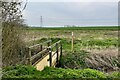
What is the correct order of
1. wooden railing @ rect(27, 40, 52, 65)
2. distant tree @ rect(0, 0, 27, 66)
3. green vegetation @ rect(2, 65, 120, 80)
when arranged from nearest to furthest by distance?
green vegetation @ rect(2, 65, 120, 80) < distant tree @ rect(0, 0, 27, 66) < wooden railing @ rect(27, 40, 52, 65)

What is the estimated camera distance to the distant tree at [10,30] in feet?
21.0

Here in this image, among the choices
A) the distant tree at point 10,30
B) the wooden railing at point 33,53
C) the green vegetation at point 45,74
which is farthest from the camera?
the wooden railing at point 33,53

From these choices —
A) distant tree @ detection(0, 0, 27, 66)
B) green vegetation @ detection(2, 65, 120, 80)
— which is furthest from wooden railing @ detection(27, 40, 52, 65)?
green vegetation @ detection(2, 65, 120, 80)

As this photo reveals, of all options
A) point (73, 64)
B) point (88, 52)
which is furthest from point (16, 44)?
point (88, 52)

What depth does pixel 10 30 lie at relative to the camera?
22.8 feet

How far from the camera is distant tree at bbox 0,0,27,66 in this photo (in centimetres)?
641

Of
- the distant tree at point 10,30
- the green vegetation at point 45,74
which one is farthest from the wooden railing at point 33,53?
the green vegetation at point 45,74

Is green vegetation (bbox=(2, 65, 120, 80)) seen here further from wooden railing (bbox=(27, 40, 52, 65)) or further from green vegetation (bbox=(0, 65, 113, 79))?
wooden railing (bbox=(27, 40, 52, 65))

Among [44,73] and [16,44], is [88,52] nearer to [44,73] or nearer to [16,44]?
[16,44]

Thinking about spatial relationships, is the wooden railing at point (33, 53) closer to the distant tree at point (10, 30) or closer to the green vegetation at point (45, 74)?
the distant tree at point (10, 30)

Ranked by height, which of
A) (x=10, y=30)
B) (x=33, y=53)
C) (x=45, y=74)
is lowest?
(x=33, y=53)

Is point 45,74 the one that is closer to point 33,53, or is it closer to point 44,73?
point 44,73

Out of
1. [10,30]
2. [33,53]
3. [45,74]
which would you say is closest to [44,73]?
[45,74]

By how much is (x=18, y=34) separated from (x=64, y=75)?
1.93 meters
